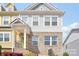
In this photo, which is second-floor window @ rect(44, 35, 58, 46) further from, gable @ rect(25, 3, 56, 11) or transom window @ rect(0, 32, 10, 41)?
transom window @ rect(0, 32, 10, 41)

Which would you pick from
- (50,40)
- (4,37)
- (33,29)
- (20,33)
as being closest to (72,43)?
(50,40)

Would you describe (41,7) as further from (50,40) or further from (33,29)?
(50,40)

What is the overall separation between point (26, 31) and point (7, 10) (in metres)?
0.36

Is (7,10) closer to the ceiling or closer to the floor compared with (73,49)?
closer to the ceiling

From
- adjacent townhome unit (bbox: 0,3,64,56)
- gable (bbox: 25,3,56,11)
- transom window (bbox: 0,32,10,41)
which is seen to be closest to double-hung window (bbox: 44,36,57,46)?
adjacent townhome unit (bbox: 0,3,64,56)

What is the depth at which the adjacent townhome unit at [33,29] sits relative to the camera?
791 centimetres

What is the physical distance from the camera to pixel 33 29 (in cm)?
791

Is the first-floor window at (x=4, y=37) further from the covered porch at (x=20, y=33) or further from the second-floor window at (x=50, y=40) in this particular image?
the second-floor window at (x=50, y=40)

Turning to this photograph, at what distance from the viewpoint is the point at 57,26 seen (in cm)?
792

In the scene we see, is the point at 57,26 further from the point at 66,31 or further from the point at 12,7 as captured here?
the point at 12,7

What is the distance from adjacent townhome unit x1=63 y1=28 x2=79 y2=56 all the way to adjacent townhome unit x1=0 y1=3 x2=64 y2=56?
8 cm

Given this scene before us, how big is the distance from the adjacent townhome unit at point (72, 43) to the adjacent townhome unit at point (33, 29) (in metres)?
0.08

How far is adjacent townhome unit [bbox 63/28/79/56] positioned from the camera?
790 cm

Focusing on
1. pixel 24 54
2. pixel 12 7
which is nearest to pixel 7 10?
pixel 12 7
